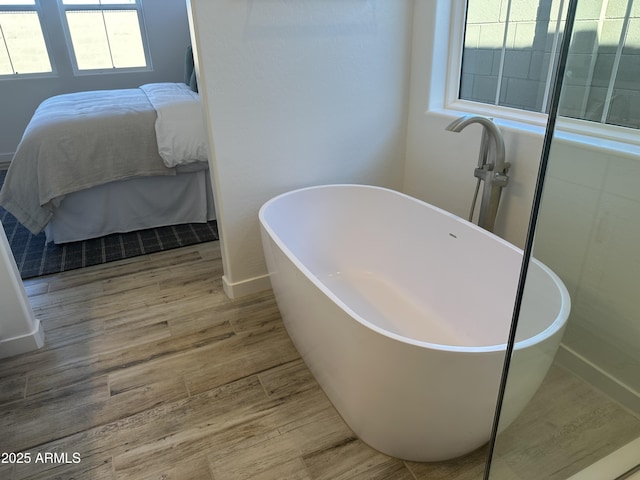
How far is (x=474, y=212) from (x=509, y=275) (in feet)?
2.13

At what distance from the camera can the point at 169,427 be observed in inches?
64.9

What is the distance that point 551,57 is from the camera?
76.1 inches

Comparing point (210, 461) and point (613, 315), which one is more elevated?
point (613, 315)

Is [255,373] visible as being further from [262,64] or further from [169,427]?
[262,64]

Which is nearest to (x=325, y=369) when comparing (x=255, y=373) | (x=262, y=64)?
(x=255, y=373)

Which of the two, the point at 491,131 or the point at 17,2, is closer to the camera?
the point at 491,131

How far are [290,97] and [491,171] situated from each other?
3.33ft

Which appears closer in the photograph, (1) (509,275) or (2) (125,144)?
(1) (509,275)

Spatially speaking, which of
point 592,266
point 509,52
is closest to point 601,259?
point 592,266

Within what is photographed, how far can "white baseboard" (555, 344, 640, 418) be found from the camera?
1.33 m

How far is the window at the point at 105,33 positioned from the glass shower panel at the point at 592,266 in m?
5.34

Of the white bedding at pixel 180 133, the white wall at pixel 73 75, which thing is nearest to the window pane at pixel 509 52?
the white bedding at pixel 180 133

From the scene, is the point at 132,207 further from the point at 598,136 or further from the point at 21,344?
the point at 598,136

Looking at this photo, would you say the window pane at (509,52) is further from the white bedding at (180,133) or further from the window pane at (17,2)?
the window pane at (17,2)
